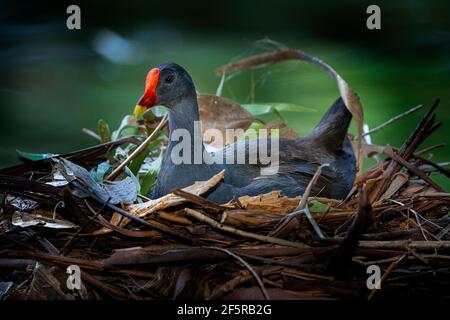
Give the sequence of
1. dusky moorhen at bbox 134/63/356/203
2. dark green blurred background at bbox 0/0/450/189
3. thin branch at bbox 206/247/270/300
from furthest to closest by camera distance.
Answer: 1. dark green blurred background at bbox 0/0/450/189
2. dusky moorhen at bbox 134/63/356/203
3. thin branch at bbox 206/247/270/300

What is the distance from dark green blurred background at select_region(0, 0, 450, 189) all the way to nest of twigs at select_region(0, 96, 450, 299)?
101 centimetres

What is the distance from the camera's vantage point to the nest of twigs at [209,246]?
4.91ft

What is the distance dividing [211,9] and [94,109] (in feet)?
2.81

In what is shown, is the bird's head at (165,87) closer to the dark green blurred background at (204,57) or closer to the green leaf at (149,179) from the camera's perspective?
the green leaf at (149,179)

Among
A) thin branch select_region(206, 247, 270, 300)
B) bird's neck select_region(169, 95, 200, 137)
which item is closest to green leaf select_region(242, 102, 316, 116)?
bird's neck select_region(169, 95, 200, 137)

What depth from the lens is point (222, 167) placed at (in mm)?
2203

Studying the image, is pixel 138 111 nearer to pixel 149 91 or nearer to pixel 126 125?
pixel 149 91

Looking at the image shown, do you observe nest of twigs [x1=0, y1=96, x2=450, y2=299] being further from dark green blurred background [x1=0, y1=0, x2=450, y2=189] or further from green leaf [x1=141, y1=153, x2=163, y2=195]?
dark green blurred background [x1=0, y1=0, x2=450, y2=189]

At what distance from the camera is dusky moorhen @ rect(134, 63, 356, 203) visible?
210 cm

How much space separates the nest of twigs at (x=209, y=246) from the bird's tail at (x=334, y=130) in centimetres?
63

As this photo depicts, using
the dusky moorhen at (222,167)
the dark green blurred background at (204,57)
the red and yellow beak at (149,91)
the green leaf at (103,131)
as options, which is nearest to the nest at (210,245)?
the dusky moorhen at (222,167)

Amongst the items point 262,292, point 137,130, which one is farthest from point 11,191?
point 137,130
